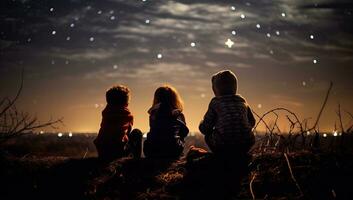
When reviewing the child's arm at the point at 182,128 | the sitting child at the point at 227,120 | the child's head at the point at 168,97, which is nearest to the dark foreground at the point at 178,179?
the sitting child at the point at 227,120

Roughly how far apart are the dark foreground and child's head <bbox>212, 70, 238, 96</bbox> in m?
1.39

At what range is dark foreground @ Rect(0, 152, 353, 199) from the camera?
5059 mm

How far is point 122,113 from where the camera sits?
835 cm

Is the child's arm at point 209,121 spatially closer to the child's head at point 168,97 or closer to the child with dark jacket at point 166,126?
the child with dark jacket at point 166,126

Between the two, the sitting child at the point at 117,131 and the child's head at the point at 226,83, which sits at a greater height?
the child's head at the point at 226,83

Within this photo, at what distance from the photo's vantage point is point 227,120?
682cm

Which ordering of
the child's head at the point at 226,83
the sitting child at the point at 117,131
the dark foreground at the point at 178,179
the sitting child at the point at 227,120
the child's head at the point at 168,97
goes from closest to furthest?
the dark foreground at the point at 178,179
the sitting child at the point at 227,120
the child's head at the point at 226,83
the sitting child at the point at 117,131
the child's head at the point at 168,97

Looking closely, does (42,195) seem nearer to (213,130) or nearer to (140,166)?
(140,166)

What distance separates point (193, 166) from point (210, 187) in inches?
39.0

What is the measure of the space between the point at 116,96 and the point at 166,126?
1263 mm

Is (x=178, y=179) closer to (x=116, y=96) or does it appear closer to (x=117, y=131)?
(x=117, y=131)

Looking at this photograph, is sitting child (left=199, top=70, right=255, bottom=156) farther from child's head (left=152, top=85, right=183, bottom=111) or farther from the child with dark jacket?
child's head (left=152, top=85, right=183, bottom=111)

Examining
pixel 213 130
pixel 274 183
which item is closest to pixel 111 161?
pixel 213 130

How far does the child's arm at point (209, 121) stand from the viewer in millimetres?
7176
